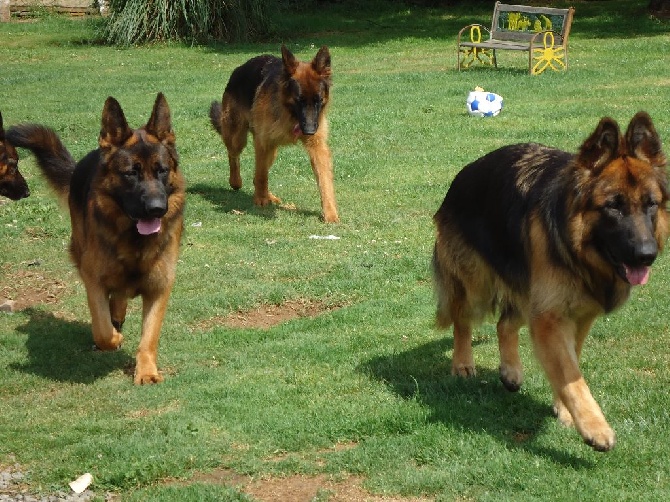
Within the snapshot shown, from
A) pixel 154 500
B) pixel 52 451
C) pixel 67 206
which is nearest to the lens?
pixel 154 500

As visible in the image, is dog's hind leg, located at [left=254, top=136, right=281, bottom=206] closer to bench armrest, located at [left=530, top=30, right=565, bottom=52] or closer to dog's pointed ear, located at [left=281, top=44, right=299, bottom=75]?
dog's pointed ear, located at [left=281, top=44, right=299, bottom=75]

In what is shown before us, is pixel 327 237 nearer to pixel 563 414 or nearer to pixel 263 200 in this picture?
pixel 263 200

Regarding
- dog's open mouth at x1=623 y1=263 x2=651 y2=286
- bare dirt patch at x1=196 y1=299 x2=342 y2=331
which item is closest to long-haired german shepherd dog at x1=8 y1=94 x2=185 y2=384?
bare dirt patch at x1=196 y1=299 x2=342 y2=331

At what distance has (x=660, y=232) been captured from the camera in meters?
5.66

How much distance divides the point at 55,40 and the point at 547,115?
19702 mm

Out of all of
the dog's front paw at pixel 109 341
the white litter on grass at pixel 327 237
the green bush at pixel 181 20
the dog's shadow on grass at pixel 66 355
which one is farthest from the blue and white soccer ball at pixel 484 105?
the green bush at pixel 181 20

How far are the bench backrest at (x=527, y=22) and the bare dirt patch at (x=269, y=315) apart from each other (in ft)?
50.3

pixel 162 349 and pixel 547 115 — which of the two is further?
pixel 547 115

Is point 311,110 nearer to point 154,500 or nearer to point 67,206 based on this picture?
point 67,206

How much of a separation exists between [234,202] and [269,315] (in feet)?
15.3

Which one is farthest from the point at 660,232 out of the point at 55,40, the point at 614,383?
the point at 55,40

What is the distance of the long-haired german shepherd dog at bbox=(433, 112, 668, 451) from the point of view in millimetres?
5527

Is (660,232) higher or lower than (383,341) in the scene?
higher

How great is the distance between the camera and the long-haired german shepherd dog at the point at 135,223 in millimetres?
7543
